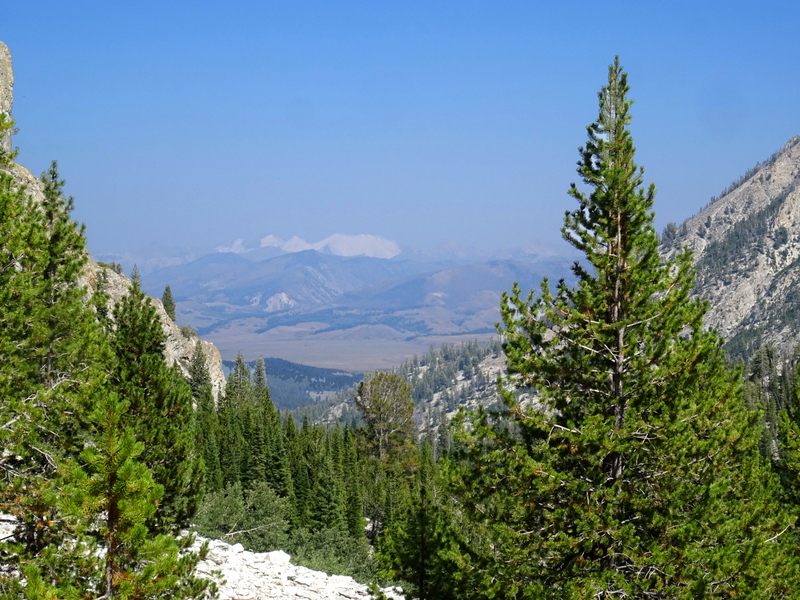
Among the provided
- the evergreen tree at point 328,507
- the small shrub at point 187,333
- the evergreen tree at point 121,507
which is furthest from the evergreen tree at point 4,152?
the small shrub at point 187,333

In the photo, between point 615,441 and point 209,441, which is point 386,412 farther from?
point 615,441

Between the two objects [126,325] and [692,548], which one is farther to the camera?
[126,325]

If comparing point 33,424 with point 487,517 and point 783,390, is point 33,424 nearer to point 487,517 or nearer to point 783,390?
point 487,517

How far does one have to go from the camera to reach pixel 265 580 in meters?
22.9

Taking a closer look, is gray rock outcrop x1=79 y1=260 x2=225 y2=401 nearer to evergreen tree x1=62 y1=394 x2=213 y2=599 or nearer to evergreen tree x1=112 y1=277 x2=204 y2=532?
evergreen tree x1=112 y1=277 x2=204 y2=532

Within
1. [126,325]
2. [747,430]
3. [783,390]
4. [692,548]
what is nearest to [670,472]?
[692,548]

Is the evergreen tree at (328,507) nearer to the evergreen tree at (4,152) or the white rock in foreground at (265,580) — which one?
the white rock in foreground at (265,580)

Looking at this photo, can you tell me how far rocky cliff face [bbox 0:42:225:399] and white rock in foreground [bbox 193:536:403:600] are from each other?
3330 centimetres

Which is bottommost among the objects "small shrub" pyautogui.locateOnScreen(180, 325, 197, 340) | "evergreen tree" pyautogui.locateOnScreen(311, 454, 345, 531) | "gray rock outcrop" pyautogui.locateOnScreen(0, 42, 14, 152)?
"evergreen tree" pyautogui.locateOnScreen(311, 454, 345, 531)

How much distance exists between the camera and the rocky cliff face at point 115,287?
72.6 meters

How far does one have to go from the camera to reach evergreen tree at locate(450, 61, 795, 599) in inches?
545

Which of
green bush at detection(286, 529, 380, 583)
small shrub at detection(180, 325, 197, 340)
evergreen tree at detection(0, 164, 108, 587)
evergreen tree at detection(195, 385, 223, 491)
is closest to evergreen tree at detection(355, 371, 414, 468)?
evergreen tree at detection(195, 385, 223, 491)

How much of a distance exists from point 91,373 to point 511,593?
1167 cm

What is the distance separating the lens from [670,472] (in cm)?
1434
